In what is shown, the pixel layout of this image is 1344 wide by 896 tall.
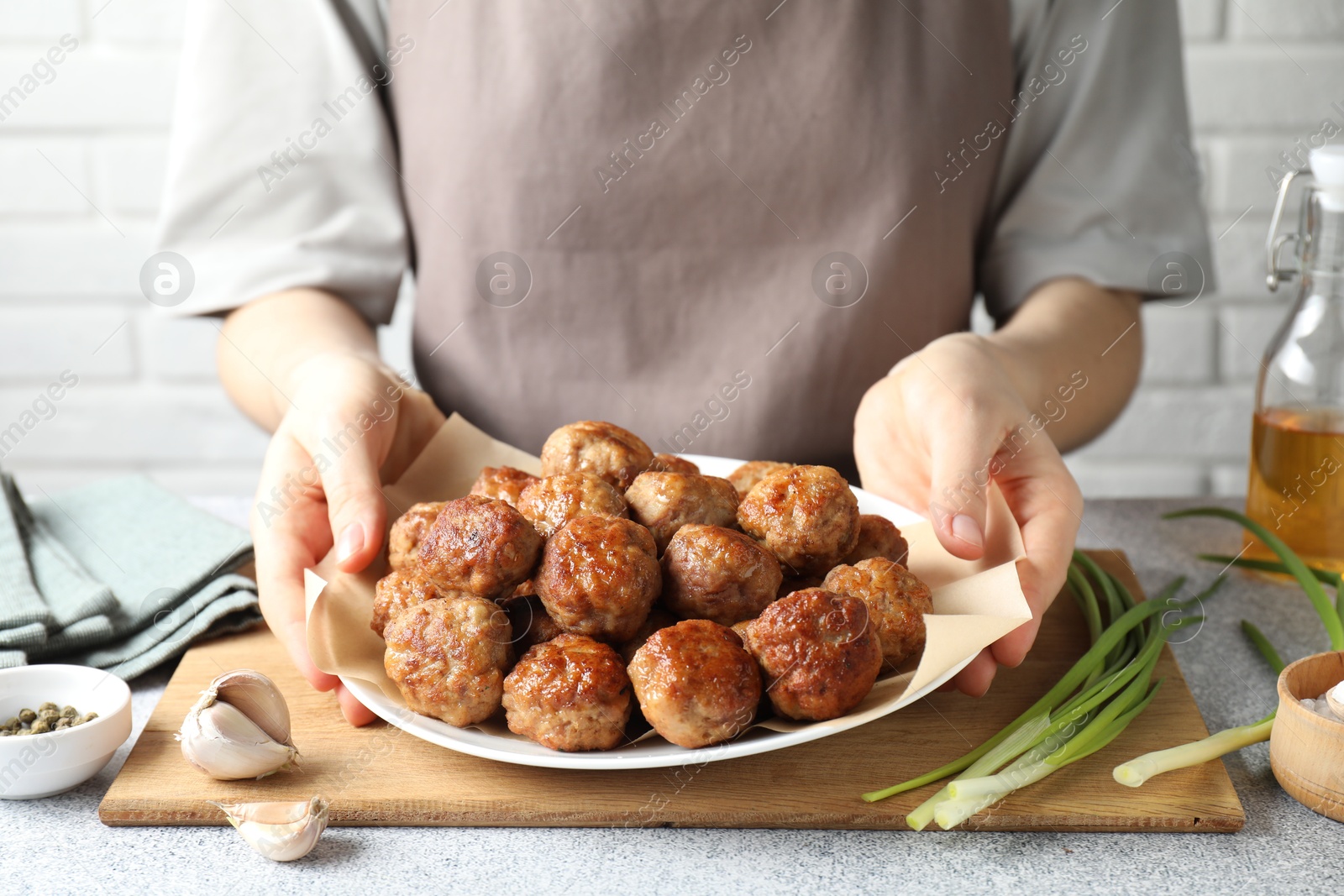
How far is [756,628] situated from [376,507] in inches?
22.7

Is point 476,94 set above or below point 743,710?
above

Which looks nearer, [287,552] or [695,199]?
A: [287,552]

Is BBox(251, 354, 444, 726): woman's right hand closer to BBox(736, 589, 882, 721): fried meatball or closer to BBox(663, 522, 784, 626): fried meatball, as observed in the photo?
BBox(663, 522, 784, 626): fried meatball

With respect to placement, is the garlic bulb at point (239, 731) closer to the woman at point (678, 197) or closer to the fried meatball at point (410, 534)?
the fried meatball at point (410, 534)

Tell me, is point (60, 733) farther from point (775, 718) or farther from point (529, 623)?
point (775, 718)

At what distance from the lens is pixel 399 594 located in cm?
142

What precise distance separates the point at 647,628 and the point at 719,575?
13 cm

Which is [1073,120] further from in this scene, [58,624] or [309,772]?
[58,624]

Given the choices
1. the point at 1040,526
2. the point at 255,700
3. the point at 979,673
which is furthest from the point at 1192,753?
the point at 255,700

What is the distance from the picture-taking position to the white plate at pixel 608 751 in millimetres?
1156

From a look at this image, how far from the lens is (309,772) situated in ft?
4.34

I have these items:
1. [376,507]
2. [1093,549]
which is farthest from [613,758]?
[1093,549]

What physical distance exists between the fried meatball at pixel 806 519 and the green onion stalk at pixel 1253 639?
44 centimetres

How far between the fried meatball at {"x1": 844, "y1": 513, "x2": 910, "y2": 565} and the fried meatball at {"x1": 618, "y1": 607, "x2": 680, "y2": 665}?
0.27m
